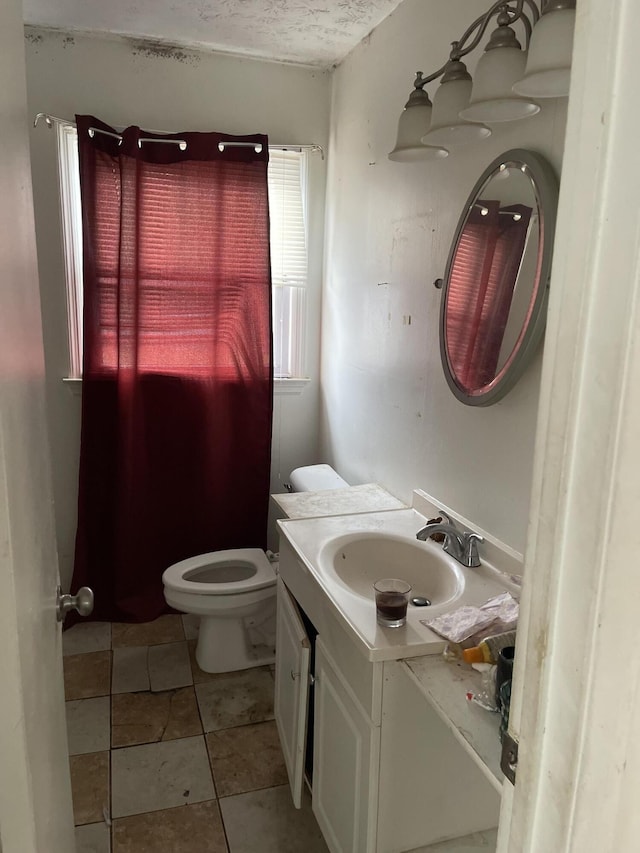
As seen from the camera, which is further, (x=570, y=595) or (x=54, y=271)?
(x=54, y=271)

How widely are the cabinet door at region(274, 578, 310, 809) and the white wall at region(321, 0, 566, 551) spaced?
57 centimetres

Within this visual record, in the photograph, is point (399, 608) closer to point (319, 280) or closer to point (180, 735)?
point (180, 735)

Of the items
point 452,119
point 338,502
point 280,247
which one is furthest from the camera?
point 280,247

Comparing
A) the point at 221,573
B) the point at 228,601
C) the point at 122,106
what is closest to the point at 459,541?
the point at 228,601

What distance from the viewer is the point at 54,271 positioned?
8.71 feet

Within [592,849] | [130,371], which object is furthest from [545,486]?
[130,371]

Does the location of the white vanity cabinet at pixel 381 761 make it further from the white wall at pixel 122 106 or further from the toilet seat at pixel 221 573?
the white wall at pixel 122 106

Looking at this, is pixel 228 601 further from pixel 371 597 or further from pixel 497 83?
pixel 497 83

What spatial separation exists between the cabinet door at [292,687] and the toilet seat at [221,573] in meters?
0.43

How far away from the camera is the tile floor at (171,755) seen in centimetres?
178

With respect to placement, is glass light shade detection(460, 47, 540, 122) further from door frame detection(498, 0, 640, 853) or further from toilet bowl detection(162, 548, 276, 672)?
toilet bowl detection(162, 548, 276, 672)

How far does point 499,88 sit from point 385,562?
1.23m

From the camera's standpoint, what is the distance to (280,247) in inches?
113

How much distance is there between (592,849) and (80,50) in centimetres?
295
